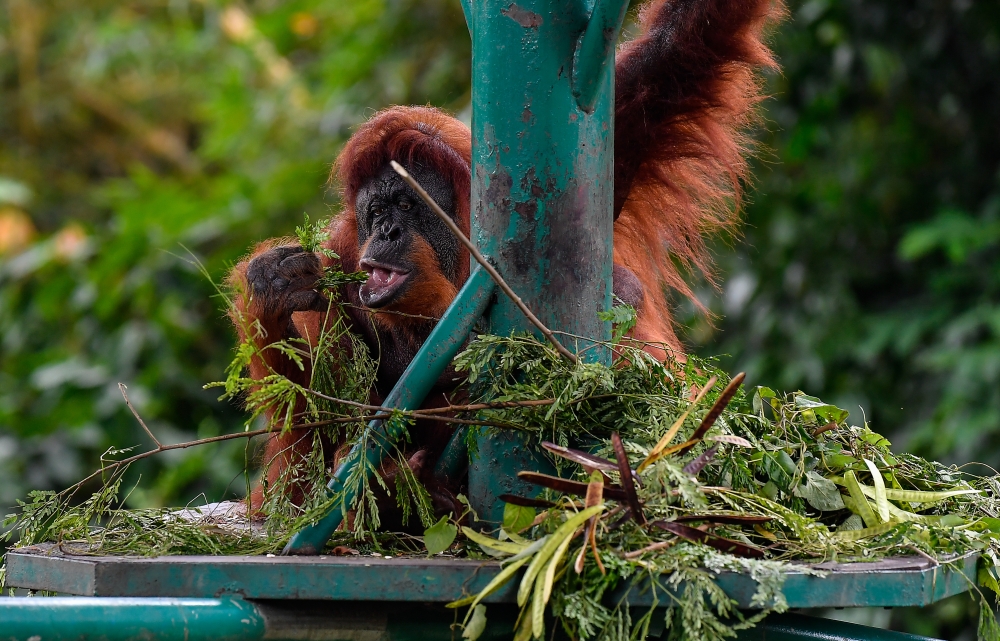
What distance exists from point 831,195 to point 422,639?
3.29 metres

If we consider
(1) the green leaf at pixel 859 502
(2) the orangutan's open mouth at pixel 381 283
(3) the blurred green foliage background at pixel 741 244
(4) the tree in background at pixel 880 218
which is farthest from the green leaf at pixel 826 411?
(4) the tree in background at pixel 880 218

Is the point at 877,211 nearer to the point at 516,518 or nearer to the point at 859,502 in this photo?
the point at 859,502

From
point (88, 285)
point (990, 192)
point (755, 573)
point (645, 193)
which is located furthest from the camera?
point (88, 285)

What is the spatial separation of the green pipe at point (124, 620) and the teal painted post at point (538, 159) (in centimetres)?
41

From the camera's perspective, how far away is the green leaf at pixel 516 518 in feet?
4.52

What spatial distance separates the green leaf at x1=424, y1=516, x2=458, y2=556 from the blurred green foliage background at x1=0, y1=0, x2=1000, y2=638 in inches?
71.2

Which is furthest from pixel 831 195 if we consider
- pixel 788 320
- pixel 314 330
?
pixel 314 330

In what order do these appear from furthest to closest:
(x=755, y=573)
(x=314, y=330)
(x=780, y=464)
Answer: (x=314, y=330), (x=780, y=464), (x=755, y=573)

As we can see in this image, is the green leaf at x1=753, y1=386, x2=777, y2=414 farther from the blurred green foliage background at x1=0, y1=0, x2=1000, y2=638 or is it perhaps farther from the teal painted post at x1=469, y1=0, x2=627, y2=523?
the blurred green foliage background at x1=0, y1=0, x2=1000, y2=638

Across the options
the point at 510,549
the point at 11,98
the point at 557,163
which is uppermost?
the point at 11,98

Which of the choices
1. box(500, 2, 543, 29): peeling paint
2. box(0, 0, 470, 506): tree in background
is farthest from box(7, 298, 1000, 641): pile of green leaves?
box(0, 0, 470, 506): tree in background

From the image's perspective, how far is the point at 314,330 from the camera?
2324mm

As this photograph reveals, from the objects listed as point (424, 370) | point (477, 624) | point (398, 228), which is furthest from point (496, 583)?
point (398, 228)

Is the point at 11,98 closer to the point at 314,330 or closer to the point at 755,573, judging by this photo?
the point at 314,330
